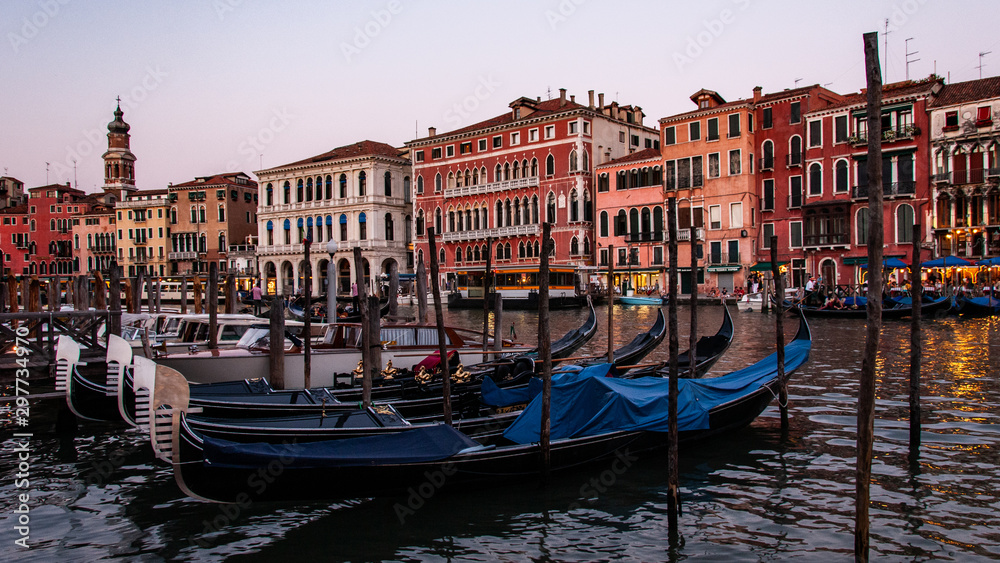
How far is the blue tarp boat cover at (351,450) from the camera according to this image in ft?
17.1

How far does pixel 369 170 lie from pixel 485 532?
41486 millimetres

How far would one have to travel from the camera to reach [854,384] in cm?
1087

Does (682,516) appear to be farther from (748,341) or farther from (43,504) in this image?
(748,341)

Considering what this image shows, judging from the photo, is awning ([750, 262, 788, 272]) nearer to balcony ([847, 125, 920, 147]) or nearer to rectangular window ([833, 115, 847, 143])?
rectangular window ([833, 115, 847, 143])

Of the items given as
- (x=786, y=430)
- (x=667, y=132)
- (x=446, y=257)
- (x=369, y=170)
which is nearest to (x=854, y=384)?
(x=786, y=430)

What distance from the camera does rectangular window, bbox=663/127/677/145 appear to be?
3550 cm

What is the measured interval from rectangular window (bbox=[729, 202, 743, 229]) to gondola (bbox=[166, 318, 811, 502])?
26.8 meters

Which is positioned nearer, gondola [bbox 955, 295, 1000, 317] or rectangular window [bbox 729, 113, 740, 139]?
gondola [bbox 955, 295, 1000, 317]

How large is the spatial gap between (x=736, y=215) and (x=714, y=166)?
2538 mm

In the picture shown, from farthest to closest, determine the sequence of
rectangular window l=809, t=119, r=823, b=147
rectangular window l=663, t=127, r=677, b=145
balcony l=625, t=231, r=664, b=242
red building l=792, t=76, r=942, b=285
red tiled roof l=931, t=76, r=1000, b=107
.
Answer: balcony l=625, t=231, r=664, b=242 → rectangular window l=663, t=127, r=677, b=145 → rectangular window l=809, t=119, r=823, b=147 → red building l=792, t=76, r=942, b=285 → red tiled roof l=931, t=76, r=1000, b=107

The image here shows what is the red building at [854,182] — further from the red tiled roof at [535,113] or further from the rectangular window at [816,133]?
the red tiled roof at [535,113]

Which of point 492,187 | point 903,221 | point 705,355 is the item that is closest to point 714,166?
point 903,221

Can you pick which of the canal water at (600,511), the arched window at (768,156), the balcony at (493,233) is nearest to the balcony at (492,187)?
the balcony at (493,233)

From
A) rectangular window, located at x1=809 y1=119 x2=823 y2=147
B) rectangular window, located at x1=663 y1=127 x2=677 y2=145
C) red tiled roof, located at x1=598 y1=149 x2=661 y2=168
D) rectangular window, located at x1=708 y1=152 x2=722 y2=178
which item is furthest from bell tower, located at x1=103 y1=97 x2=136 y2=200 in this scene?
rectangular window, located at x1=809 y1=119 x2=823 y2=147
